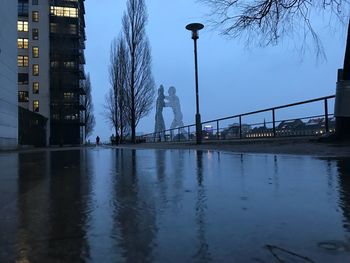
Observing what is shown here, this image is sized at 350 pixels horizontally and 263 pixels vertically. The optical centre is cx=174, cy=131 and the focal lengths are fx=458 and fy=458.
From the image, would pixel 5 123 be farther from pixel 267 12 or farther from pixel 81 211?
pixel 81 211

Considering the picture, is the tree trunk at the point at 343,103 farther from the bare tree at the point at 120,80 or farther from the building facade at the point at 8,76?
the bare tree at the point at 120,80

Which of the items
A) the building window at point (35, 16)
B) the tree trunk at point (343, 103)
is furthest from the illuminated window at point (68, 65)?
the tree trunk at point (343, 103)

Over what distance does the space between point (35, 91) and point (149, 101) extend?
37.7 meters

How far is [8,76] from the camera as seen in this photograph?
113ft

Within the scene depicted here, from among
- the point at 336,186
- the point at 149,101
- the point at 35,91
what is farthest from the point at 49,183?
the point at 35,91

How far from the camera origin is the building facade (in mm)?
32094

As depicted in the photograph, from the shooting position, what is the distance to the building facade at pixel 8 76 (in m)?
32.1

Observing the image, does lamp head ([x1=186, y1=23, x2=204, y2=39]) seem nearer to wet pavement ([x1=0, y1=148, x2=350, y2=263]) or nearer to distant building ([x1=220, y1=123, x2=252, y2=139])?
distant building ([x1=220, y1=123, x2=252, y2=139])

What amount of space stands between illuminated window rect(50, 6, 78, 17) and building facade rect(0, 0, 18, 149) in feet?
160

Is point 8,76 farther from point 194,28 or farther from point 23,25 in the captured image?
point 23,25

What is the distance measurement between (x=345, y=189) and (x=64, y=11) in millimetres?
85783

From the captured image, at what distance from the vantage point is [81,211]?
4438mm

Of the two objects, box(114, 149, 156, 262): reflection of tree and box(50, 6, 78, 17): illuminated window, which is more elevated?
box(50, 6, 78, 17): illuminated window

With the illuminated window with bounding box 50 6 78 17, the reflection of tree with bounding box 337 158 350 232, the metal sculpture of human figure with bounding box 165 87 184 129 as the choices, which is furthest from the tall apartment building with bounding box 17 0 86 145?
the reflection of tree with bounding box 337 158 350 232
